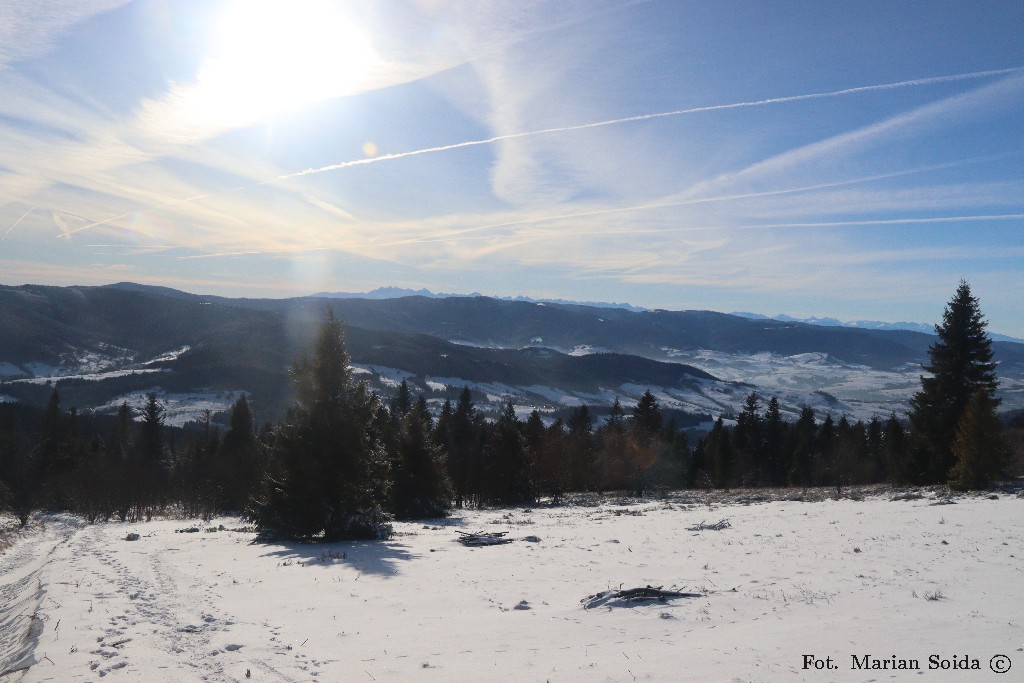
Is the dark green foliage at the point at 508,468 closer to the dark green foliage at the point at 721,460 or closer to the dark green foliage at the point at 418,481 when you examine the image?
the dark green foliage at the point at 418,481

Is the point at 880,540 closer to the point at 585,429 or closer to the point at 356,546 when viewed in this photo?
the point at 356,546

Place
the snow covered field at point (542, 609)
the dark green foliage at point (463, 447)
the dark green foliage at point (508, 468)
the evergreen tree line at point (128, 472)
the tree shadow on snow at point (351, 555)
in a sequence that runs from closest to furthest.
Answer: the snow covered field at point (542, 609), the tree shadow on snow at point (351, 555), the evergreen tree line at point (128, 472), the dark green foliage at point (508, 468), the dark green foliage at point (463, 447)

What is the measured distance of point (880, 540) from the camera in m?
17.7

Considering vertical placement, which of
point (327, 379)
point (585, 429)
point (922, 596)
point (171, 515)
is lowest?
point (171, 515)

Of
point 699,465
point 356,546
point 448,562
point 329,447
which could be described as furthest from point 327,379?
point 699,465

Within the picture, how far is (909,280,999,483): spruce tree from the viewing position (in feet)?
123

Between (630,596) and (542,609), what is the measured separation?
192 cm

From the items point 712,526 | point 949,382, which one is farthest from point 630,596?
point 949,382

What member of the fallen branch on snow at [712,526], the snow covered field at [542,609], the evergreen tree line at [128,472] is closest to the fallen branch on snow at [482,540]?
the snow covered field at [542,609]

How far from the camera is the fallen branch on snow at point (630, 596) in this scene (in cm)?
1237

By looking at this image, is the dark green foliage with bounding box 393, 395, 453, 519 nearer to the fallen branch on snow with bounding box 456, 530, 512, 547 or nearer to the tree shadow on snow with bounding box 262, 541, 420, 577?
the tree shadow on snow with bounding box 262, 541, 420, 577

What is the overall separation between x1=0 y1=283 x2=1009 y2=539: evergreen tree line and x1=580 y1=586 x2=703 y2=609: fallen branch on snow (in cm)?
1445

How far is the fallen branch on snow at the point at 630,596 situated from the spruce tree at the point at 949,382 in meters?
33.6

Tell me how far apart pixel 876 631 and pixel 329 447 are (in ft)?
69.1
